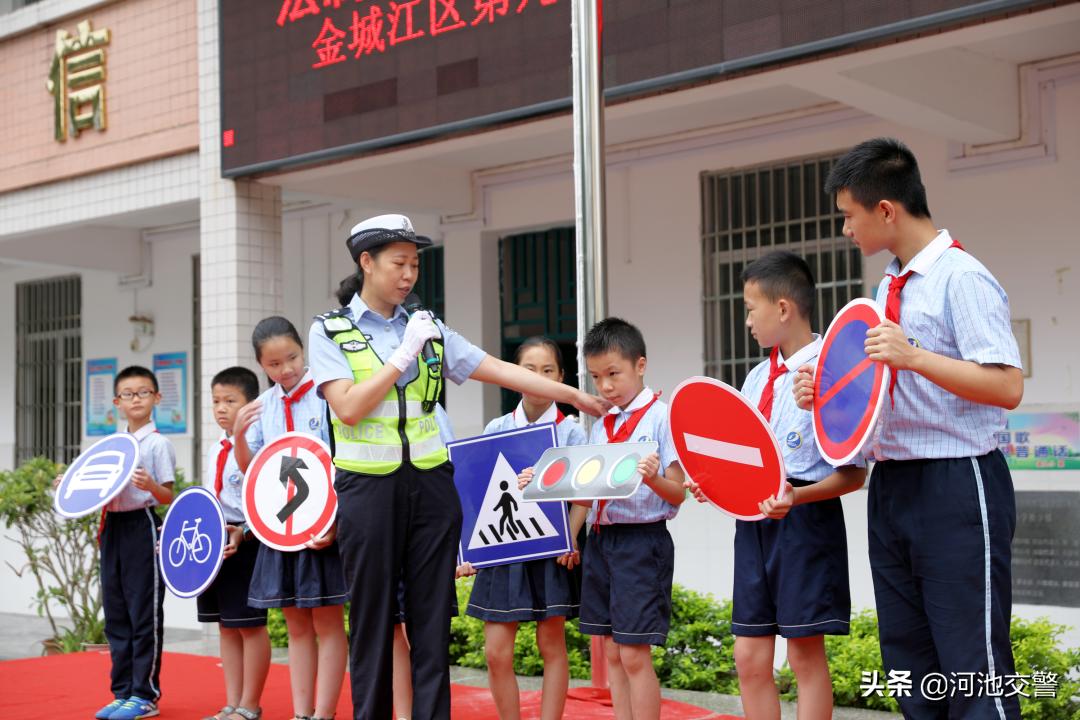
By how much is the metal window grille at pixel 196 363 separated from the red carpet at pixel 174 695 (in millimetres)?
3799

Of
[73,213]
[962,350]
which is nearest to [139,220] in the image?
[73,213]

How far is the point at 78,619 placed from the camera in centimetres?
913

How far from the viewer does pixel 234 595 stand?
570cm

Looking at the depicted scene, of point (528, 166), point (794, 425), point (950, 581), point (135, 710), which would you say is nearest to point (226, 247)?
point (528, 166)

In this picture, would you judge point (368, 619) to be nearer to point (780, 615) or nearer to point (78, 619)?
point (780, 615)

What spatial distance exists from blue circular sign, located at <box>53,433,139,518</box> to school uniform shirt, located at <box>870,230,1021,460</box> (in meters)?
3.87

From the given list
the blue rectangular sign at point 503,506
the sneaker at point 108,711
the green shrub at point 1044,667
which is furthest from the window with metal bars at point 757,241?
the sneaker at point 108,711

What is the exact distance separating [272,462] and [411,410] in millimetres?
1334

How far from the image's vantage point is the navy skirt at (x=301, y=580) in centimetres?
524

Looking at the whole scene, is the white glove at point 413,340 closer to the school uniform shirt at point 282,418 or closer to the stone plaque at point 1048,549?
the school uniform shirt at point 282,418

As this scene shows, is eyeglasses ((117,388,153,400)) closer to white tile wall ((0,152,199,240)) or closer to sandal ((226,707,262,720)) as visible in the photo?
sandal ((226,707,262,720))

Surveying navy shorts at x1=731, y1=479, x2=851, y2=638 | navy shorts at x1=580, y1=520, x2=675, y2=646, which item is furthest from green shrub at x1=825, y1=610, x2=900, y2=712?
navy shorts at x1=731, y1=479, x2=851, y2=638

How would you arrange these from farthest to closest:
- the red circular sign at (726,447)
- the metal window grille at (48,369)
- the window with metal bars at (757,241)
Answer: the metal window grille at (48,369) → the window with metal bars at (757,241) → the red circular sign at (726,447)

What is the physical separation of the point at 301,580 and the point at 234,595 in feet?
1.96
